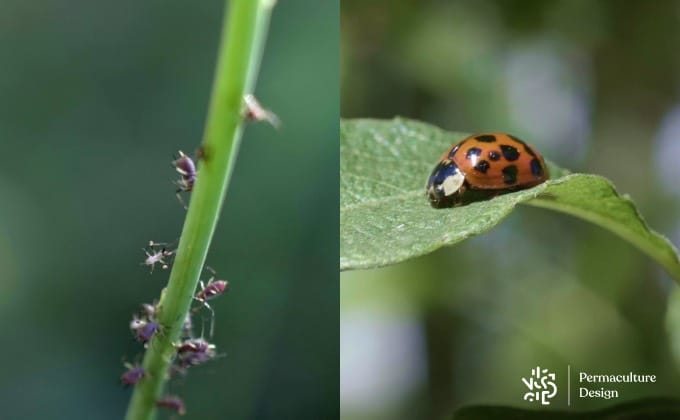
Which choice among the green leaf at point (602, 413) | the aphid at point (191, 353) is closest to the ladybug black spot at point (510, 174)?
the green leaf at point (602, 413)

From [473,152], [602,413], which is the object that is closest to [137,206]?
[473,152]

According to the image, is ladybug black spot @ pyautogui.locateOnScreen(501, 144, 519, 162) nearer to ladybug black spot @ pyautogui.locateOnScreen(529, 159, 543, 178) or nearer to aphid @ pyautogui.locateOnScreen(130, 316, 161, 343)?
ladybug black spot @ pyautogui.locateOnScreen(529, 159, 543, 178)

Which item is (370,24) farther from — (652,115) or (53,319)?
(53,319)

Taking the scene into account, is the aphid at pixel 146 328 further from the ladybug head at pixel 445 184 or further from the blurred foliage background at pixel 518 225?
the blurred foliage background at pixel 518 225

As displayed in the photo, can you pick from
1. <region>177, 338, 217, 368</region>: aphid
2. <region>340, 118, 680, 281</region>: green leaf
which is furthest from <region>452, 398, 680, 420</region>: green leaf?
<region>177, 338, 217, 368</region>: aphid

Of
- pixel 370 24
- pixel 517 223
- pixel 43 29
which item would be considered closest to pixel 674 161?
pixel 517 223

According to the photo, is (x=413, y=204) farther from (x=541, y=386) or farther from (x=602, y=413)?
(x=541, y=386)

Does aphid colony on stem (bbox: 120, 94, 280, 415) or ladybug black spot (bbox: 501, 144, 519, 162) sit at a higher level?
ladybug black spot (bbox: 501, 144, 519, 162)
